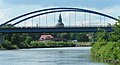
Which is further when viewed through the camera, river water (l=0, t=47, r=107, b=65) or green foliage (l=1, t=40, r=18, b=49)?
green foliage (l=1, t=40, r=18, b=49)

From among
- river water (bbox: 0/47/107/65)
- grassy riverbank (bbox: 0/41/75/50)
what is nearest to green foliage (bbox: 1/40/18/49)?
grassy riverbank (bbox: 0/41/75/50)

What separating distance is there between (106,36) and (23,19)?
37.8 metres

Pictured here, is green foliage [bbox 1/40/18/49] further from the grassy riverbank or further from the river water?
the river water

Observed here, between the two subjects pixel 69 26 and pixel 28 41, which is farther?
pixel 28 41

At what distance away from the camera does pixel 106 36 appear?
107562mm

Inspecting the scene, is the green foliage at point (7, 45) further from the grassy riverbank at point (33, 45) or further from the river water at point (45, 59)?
the river water at point (45, 59)

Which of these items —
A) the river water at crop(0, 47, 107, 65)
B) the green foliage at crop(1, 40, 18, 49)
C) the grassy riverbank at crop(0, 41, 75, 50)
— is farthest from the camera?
the grassy riverbank at crop(0, 41, 75, 50)

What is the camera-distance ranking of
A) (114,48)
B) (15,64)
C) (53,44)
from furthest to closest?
(53,44), (114,48), (15,64)

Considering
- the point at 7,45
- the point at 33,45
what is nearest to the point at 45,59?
the point at 7,45

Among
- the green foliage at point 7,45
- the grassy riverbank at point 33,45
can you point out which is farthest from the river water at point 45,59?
the grassy riverbank at point 33,45

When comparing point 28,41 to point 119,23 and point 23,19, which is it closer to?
point 23,19

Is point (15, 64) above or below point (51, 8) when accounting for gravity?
below

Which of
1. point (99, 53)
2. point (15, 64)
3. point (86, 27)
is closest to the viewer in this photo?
point (15, 64)

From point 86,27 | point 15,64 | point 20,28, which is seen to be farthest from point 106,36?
point 15,64
